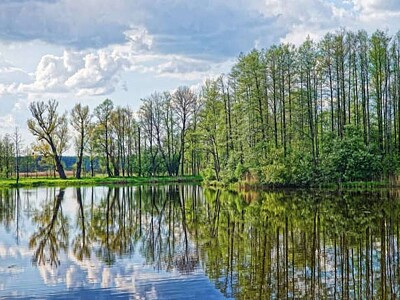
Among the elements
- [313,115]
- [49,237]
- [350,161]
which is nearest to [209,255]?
[49,237]

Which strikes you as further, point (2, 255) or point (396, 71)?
point (396, 71)

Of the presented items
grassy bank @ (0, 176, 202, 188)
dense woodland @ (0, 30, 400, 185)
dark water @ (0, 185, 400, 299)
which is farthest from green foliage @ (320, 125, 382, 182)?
grassy bank @ (0, 176, 202, 188)

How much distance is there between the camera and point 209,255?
50.8ft

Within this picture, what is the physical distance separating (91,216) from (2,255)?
36.6ft

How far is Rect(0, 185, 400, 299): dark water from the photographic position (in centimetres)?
1141

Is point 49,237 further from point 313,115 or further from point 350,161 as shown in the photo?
point 313,115

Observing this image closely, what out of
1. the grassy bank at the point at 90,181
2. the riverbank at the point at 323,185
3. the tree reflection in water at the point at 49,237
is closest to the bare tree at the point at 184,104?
the grassy bank at the point at 90,181

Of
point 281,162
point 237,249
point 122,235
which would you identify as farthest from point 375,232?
point 281,162

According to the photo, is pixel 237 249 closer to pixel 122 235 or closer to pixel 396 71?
pixel 122 235

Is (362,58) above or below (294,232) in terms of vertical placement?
above

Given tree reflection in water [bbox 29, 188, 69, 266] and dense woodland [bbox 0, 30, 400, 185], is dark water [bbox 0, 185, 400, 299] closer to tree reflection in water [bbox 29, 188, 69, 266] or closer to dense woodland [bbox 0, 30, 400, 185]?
tree reflection in water [bbox 29, 188, 69, 266]

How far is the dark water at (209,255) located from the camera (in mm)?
11406

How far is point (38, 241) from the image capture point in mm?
19766

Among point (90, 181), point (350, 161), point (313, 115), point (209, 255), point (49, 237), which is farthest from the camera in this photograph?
point (90, 181)
